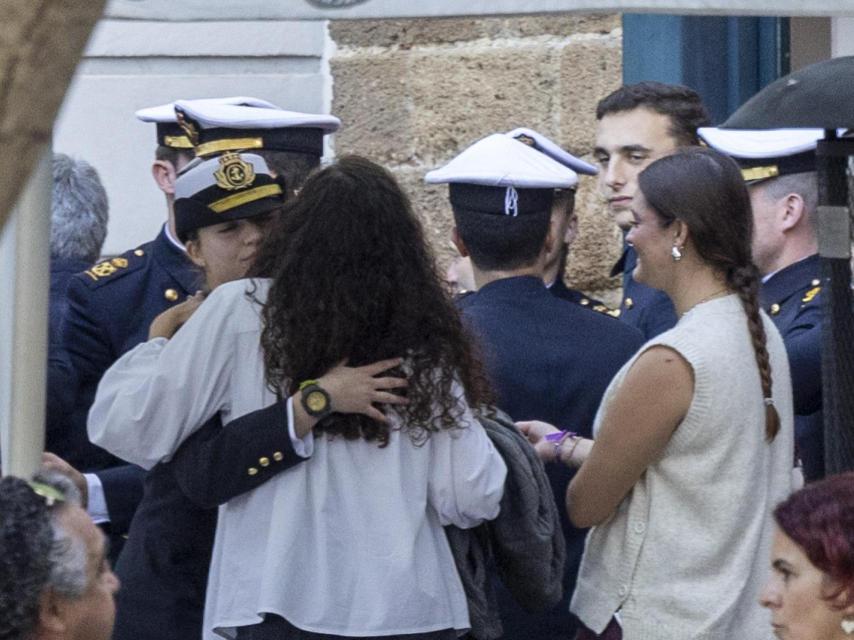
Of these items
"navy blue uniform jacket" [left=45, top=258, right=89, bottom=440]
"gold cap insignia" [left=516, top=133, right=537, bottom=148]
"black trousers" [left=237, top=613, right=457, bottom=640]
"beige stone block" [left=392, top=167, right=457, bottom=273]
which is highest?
"gold cap insignia" [left=516, top=133, right=537, bottom=148]

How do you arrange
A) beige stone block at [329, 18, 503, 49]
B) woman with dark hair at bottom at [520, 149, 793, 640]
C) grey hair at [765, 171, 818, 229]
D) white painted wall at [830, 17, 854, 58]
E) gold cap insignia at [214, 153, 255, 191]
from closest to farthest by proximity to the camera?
1. woman with dark hair at bottom at [520, 149, 793, 640]
2. gold cap insignia at [214, 153, 255, 191]
3. grey hair at [765, 171, 818, 229]
4. beige stone block at [329, 18, 503, 49]
5. white painted wall at [830, 17, 854, 58]

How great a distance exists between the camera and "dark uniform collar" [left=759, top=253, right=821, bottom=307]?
368cm

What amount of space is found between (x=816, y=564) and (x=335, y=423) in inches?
32.8

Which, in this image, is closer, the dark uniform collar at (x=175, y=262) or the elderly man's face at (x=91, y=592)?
the elderly man's face at (x=91, y=592)

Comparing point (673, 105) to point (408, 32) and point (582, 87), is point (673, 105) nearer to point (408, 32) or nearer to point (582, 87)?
point (582, 87)

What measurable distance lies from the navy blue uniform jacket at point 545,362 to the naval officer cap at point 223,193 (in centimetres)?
49

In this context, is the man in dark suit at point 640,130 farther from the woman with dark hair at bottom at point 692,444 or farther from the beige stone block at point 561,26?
the woman with dark hair at bottom at point 692,444

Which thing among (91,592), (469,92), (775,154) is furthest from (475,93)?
(91,592)

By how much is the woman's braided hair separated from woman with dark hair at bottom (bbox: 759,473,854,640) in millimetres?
388

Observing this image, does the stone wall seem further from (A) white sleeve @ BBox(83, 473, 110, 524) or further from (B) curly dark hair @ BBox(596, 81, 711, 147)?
(A) white sleeve @ BBox(83, 473, 110, 524)

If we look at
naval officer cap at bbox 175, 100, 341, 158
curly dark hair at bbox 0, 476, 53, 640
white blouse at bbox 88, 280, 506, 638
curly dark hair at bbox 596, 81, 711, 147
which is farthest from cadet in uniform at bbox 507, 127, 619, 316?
curly dark hair at bbox 0, 476, 53, 640

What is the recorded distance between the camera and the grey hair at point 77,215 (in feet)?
13.0

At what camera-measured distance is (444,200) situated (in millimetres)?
5027

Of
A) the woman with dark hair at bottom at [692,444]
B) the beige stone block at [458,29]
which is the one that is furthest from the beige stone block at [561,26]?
the woman with dark hair at bottom at [692,444]
